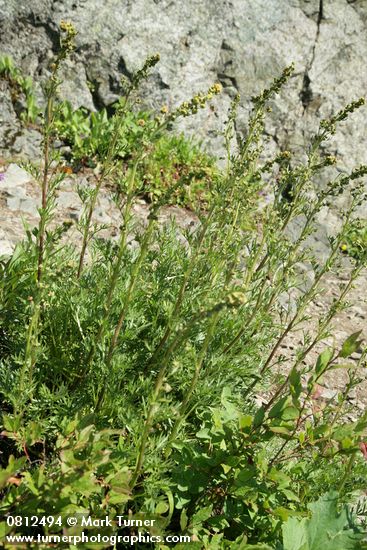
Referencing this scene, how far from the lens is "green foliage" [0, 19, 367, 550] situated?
7.68 feet

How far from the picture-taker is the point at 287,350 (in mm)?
5402

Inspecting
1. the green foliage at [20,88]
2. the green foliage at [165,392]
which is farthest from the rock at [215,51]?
the green foliage at [165,392]

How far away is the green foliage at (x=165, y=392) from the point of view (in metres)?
2.34

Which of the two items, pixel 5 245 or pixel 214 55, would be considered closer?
pixel 5 245

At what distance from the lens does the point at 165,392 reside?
3.07m

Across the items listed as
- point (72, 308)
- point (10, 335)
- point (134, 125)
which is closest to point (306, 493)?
point (72, 308)

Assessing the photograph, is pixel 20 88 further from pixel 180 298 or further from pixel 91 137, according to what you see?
pixel 180 298

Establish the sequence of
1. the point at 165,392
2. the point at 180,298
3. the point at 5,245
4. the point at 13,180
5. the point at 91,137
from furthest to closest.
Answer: the point at 91,137, the point at 13,180, the point at 5,245, the point at 165,392, the point at 180,298

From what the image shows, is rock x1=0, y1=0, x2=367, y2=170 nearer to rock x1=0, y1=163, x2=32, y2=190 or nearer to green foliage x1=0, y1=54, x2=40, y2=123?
green foliage x1=0, y1=54, x2=40, y2=123

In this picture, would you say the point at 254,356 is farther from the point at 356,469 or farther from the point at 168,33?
the point at 168,33

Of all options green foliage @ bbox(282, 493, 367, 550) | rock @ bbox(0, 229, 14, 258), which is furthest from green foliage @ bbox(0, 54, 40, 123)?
green foliage @ bbox(282, 493, 367, 550)

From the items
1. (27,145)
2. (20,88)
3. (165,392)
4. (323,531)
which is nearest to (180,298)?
(165,392)

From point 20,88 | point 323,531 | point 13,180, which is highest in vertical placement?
point 20,88

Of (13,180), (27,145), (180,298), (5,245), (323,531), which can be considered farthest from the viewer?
(27,145)
